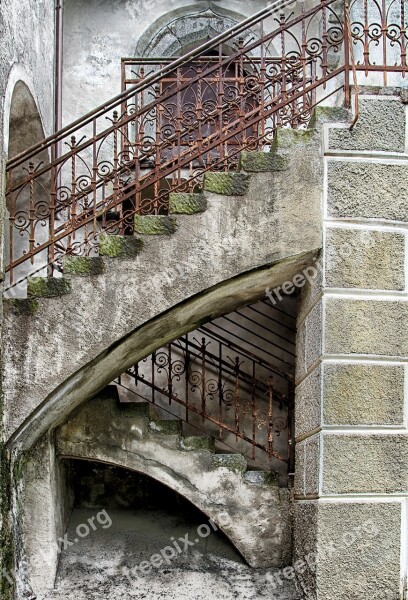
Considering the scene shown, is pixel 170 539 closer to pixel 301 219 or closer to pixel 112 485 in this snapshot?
pixel 112 485

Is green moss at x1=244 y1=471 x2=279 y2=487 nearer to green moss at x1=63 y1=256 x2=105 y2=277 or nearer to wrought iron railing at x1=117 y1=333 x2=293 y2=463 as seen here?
wrought iron railing at x1=117 y1=333 x2=293 y2=463

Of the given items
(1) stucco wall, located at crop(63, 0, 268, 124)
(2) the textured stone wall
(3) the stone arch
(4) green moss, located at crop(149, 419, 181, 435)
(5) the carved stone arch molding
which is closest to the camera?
(2) the textured stone wall

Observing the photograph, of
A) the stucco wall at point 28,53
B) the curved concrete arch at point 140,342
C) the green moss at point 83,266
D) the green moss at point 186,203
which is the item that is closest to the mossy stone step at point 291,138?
the green moss at point 186,203

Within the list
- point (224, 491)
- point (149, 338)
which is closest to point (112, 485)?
point (224, 491)

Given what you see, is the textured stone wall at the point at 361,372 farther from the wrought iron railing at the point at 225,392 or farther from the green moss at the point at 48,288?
the green moss at the point at 48,288

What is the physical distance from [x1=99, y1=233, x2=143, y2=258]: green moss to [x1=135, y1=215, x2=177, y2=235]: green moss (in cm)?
9

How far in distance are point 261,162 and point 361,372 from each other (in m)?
1.76

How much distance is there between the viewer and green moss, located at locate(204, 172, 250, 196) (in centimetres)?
635

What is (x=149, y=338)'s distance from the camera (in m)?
6.76

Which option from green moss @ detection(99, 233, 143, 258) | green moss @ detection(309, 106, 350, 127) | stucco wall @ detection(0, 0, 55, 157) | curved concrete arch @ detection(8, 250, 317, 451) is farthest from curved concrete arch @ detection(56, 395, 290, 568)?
green moss @ detection(309, 106, 350, 127)

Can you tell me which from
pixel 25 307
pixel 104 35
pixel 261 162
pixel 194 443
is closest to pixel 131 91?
pixel 261 162

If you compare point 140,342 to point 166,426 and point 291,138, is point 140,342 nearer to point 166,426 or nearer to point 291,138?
point 166,426

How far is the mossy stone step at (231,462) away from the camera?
7.20 meters

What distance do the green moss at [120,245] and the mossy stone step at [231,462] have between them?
2040mm
